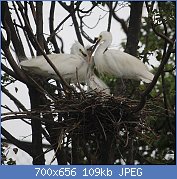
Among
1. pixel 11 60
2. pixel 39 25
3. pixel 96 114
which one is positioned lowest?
pixel 96 114

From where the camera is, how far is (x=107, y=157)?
529 centimetres

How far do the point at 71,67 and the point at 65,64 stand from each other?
0.09 meters

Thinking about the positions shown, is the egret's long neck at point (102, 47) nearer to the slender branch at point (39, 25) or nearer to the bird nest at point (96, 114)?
the slender branch at point (39, 25)

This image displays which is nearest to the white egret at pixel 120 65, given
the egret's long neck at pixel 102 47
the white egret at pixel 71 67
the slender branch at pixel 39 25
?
the egret's long neck at pixel 102 47

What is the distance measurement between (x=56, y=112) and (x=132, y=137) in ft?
2.62

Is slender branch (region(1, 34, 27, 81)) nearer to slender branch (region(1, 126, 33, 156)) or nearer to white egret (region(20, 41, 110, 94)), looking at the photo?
slender branch (region(1, 126, 33, 156))

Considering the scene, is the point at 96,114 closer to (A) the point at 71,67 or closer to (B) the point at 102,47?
(A) the point at 71,67

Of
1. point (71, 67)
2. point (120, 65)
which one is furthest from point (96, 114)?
point (120, 65)

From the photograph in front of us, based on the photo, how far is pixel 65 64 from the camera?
19.8ft

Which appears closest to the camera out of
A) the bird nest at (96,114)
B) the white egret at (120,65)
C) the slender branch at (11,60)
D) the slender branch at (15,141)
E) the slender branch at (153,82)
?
the slender branch at (153,82)

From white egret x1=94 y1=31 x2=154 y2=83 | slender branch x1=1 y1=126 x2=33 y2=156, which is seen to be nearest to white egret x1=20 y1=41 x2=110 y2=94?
white egret x1=94 y1=31 x2=154 y2=83

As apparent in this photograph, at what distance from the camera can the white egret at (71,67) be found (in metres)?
5.72

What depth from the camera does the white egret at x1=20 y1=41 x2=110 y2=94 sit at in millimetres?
5720

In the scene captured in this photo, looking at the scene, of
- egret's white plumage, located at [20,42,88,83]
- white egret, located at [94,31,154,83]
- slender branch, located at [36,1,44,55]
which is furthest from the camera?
white egret, located at [94,31,154,83]
